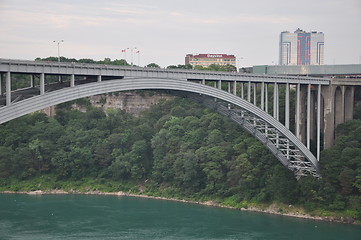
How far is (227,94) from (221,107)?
7.65 ft

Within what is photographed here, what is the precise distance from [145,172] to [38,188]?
10.1 m

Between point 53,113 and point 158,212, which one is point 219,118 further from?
point 53,113

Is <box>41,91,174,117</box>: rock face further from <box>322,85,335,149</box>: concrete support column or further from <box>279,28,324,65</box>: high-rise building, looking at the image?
<box>279,28,324,65</box>: high-rise building

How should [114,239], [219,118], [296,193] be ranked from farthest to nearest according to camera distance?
1. [219,118]
2. [296,193]
3. [114,239]

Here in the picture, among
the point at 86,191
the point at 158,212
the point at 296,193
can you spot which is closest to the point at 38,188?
the point at 86,191

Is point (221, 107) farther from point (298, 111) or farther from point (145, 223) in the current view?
point (145, 223)

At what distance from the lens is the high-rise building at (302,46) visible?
479 ft

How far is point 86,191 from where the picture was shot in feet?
182

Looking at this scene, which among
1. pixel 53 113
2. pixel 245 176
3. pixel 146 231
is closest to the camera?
pixel 146 231

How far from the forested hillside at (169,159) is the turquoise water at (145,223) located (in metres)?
2.28

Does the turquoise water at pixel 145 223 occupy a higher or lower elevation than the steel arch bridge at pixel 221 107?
lower

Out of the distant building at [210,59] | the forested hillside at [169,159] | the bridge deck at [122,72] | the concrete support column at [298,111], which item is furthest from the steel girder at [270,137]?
the distant building at [210,59]

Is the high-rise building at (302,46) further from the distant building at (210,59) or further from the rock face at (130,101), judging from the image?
the rock face at (130,101)

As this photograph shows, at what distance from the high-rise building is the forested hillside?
89.5 metres
